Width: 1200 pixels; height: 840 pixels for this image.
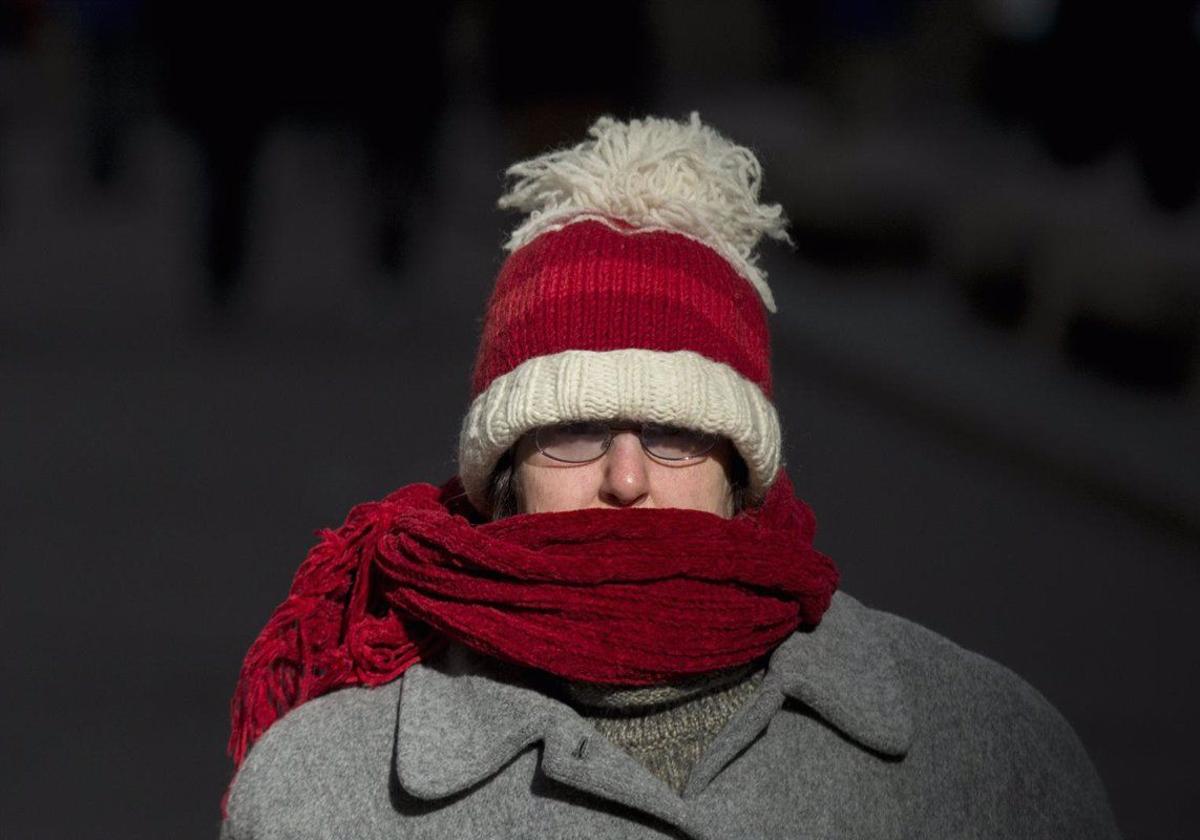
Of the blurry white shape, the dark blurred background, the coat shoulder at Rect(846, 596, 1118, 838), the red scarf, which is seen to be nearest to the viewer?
the red scarf

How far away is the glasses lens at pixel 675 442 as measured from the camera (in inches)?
85.0

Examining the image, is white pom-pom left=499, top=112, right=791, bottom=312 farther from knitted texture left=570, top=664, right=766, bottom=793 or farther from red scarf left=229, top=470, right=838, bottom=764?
knitted texture left=570, top=664, right=766, bottom=793

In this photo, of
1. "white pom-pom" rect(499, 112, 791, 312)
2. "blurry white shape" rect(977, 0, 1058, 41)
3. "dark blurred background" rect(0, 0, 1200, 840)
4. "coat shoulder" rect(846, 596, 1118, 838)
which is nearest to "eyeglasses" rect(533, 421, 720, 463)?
"white pom-pom" rect(499, 112, 791, 312)

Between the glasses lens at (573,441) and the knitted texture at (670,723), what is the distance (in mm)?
278

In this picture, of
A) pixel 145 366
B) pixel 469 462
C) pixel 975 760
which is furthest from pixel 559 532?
pixel 145 366

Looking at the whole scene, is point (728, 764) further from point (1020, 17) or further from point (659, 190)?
point (1020, 17)

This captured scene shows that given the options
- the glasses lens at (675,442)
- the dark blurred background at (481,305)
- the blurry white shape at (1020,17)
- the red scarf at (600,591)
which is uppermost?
the blurry white shape at (1020,17)

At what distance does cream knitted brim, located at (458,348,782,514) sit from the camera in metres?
2.10

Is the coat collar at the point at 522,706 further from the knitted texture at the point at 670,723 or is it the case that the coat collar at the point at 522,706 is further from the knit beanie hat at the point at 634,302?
the knit beanie hat at the point at 634,302

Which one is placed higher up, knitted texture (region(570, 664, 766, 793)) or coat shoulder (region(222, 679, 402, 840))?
knitted texture (region(570, 664, 766, 793))

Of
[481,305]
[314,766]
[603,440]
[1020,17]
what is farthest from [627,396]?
[481,305]

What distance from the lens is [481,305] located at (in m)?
8.83

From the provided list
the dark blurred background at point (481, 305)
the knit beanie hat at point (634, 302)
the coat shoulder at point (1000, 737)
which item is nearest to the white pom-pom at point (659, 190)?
the knit beanie hat at point (634, 302)

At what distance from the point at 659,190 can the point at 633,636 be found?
0.58 meters
